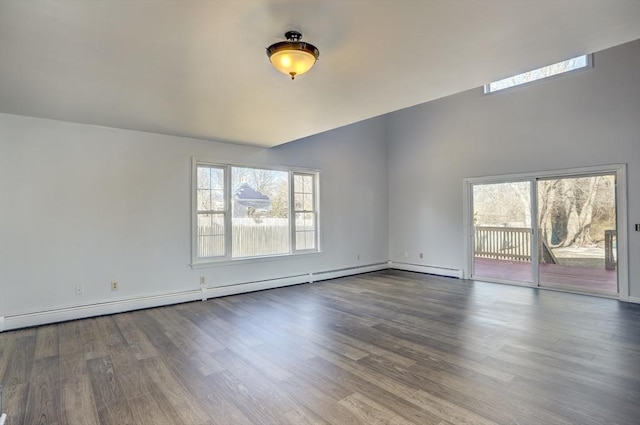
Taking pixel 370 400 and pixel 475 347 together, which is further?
pixel 475 347

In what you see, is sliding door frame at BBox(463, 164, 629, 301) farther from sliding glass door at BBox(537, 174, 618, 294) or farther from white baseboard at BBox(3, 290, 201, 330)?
white baseboard at BBox(3, 290, 201, 330)

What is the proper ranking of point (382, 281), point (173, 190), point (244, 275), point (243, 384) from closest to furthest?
point (243, 384)
point (173, 190)
point (244, 275)
point (382, 281)

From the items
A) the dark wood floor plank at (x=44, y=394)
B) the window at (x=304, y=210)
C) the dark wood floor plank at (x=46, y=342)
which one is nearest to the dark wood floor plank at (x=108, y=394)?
the dark wood floor plank at (x=44, y=394)

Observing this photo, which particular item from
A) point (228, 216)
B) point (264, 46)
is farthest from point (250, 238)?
point (264, 46)

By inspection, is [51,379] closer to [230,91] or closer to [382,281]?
[230,91]

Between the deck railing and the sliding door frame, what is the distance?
5.4 inches

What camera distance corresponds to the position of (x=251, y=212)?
18.6 feet

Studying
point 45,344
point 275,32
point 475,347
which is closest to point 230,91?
point 275,32

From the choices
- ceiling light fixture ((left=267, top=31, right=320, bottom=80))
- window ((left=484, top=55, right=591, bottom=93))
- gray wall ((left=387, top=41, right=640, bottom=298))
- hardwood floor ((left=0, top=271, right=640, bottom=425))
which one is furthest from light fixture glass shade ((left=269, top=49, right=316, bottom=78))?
gray wall ((left=387, top=41, right=640, bottom=298))

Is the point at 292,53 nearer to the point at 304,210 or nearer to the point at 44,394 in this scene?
the point at 44,394

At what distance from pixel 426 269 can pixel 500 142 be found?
2.92 meters

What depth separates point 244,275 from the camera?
5535 millimetres

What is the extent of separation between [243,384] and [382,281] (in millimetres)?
4255

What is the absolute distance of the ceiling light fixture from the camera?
88.1 inches
